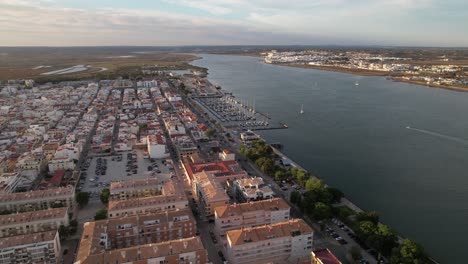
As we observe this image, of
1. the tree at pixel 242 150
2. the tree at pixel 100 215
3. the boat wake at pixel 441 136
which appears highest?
the tree at pixel 242 150

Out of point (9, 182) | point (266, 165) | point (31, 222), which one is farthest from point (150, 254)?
point (9, 182)

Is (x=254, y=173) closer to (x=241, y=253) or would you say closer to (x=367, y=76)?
(x=241, y=253)

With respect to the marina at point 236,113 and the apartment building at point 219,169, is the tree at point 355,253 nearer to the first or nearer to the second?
the apartment building at point 219,169

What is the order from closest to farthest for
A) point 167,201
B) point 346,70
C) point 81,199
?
point 167,201
point 81,199
point 346,70

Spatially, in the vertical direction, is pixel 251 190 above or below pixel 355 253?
above

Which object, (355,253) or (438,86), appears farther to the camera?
(438,86)

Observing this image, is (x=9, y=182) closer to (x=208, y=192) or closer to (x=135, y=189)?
(x=135, y=189)

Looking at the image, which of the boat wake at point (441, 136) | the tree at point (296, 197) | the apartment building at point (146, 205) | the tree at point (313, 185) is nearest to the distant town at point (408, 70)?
the boat wake at point (441, 136)
